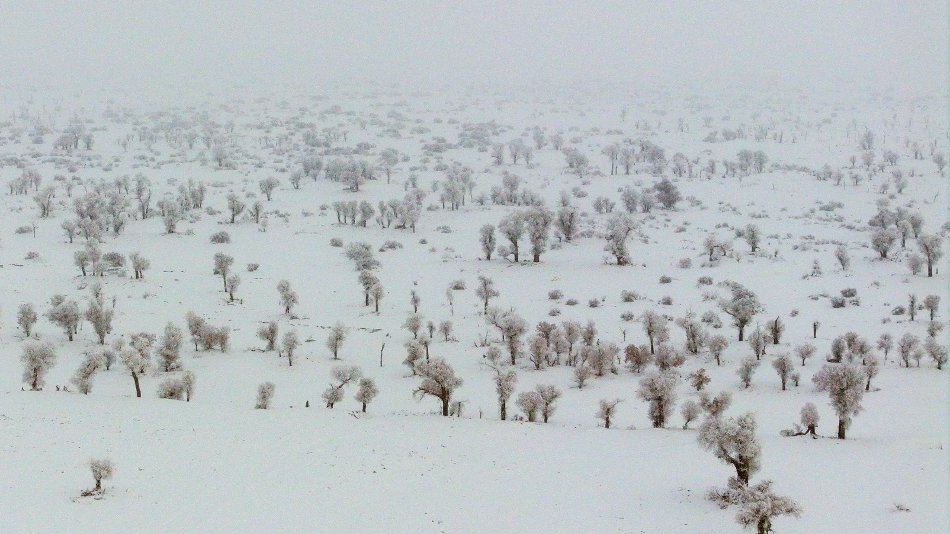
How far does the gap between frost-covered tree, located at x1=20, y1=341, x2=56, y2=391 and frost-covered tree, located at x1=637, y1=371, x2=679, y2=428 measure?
30644mm

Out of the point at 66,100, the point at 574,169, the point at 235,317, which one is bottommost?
the point at 235,317

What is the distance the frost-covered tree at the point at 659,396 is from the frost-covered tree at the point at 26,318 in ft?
125

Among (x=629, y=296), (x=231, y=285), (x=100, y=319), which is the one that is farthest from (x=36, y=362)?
(x=629, y=296)

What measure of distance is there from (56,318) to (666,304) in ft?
142

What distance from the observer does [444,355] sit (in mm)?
46188

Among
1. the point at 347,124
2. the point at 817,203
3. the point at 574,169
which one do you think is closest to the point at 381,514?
the point at 817,203

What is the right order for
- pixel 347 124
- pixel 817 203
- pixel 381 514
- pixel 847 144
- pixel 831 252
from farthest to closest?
pixel 347 124 → pixel 847 144 → pixel 817 203 → pixel 831 252 → pixel 381 514

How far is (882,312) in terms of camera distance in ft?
163

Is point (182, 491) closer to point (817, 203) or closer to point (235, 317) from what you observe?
point (235, 317)

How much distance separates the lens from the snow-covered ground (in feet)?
76.4

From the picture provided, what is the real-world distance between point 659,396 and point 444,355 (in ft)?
56.3

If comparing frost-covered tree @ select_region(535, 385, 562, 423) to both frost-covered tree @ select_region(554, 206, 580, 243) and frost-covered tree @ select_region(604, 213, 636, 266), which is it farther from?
frost-covered tree @ select_region(554, 206, 580, 243)

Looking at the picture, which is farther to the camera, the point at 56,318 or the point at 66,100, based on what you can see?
the point at 66,100

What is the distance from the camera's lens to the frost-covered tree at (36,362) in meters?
34.9
